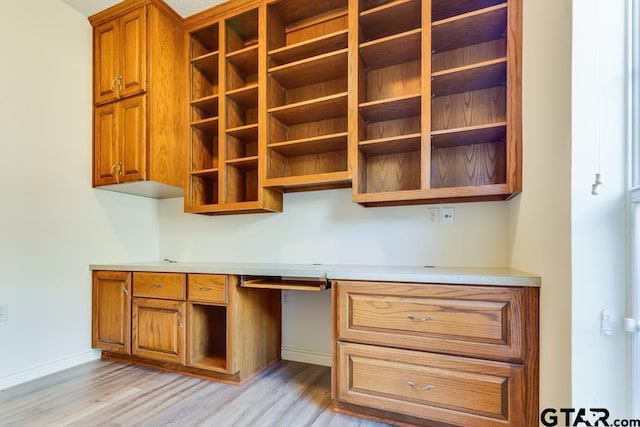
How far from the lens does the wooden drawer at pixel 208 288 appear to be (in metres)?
1.97

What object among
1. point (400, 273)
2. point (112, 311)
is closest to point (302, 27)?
point (400, 273)

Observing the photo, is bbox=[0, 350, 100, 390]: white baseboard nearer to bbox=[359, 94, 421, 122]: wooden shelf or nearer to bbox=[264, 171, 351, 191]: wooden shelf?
bbox=[264, 171, 351, 191]: wooden shelf

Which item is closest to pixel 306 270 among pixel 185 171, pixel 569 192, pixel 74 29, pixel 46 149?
pixel 569 192

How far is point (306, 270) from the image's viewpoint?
5.76 ft

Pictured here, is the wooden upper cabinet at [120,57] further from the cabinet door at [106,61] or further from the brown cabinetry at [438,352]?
the brown cabinetry at [438,352]

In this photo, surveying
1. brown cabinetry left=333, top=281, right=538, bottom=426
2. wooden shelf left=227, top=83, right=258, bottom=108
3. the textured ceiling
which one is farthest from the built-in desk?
the textured ceiling

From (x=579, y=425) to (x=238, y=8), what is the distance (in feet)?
9.65

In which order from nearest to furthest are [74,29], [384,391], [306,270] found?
[384,391] → [306,270] → [74,29]

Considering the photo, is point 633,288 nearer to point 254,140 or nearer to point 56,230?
point 254,140

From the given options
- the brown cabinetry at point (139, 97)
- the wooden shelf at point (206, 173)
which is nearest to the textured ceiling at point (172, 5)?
the brown cabinetry at point (139, 97)

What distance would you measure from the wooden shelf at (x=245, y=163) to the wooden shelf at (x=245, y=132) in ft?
0.66

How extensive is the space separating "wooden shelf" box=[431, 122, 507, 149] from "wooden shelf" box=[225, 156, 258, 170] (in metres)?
1.25

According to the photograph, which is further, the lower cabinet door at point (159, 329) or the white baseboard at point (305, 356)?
the white baseboard at point (305, 356)

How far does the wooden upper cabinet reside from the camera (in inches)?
89.7
